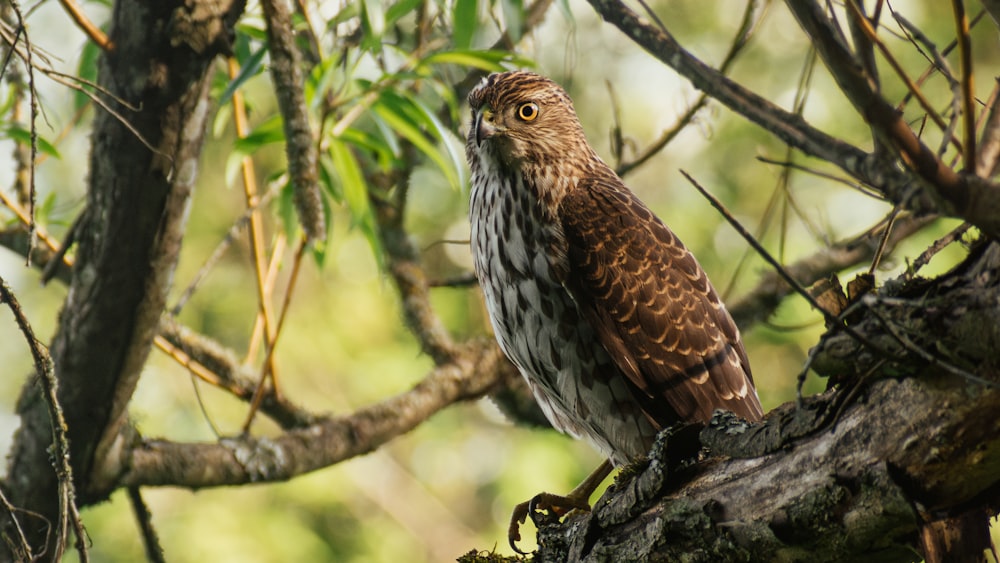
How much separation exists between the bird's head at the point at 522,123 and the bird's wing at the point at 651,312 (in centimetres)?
33

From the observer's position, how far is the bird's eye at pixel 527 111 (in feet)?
13.2

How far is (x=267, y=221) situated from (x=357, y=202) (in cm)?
631

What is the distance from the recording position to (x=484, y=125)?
3.87 meters

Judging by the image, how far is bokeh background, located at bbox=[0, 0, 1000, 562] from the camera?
795cm

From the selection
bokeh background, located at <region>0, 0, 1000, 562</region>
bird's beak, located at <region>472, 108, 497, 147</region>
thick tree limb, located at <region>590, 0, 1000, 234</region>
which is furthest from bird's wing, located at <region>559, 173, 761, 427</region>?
bokeh background, located at <region>0, 0, 1000, 562</region>

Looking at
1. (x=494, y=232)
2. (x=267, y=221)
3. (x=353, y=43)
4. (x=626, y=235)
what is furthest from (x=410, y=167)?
(x=267, y=221)

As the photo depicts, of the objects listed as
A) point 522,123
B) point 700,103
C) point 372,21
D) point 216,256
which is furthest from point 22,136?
point 700,103

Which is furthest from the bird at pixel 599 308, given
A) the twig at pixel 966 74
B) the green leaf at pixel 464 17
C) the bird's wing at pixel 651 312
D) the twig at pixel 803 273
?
the twig at pixel 966 74

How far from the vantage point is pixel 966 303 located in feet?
5.20

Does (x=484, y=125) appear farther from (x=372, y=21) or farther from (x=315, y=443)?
(x=315, y=443)

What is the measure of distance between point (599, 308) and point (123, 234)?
1671mm

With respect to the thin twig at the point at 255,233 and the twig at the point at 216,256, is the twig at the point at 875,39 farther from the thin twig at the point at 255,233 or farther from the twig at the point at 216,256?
the thin twig at the point at 255,233

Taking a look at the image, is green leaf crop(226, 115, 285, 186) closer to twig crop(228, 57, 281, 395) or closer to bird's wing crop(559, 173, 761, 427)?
twig crop(228, 57, 281, 395)

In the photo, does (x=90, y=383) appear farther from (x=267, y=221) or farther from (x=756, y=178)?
(x=756, y=178)
